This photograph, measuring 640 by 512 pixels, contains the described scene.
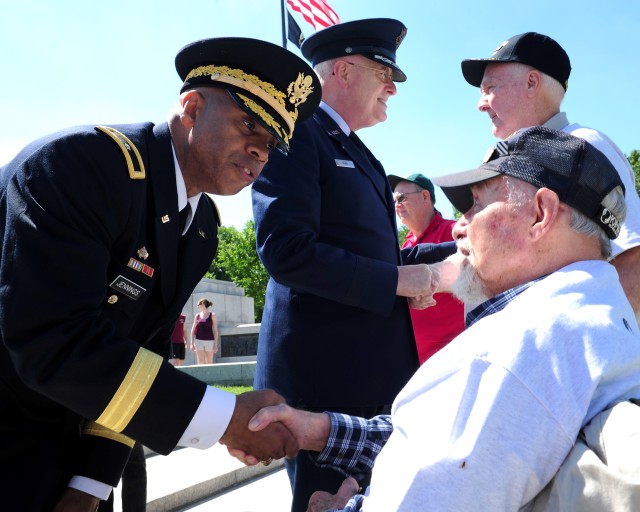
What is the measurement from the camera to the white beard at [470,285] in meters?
2.05

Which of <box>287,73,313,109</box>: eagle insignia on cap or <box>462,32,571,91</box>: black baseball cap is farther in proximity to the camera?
<box>462,32,571,91</box>: black baseball cap

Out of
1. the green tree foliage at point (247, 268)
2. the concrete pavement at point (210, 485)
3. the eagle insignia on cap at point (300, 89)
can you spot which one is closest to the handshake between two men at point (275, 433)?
the eagle insignia on cap at point (300, 89)

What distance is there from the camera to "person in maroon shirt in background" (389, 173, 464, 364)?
4.56 metres

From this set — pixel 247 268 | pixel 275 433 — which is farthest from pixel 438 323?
pixel 247 268

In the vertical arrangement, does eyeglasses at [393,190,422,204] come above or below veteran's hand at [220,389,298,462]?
below

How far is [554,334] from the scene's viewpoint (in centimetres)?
144

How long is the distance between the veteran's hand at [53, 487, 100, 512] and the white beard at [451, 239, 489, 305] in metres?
1.40

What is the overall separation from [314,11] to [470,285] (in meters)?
12.8

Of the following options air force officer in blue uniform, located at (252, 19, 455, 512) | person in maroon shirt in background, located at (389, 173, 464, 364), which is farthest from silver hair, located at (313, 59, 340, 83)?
person in maroon shirt in background, located at (389, 173, 464, 364)

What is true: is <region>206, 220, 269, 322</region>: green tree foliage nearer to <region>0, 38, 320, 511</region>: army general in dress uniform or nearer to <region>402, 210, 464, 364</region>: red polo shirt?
<region>402, 210, 464, 364</region>: red polo shirt

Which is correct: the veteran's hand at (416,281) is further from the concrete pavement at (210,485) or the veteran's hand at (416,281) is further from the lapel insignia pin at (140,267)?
the concrete pavement at (210,485)

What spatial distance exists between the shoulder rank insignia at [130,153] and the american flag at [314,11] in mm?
12209

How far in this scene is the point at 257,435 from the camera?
2.35m

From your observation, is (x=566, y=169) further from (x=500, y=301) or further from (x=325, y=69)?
(x=325, y=69)
